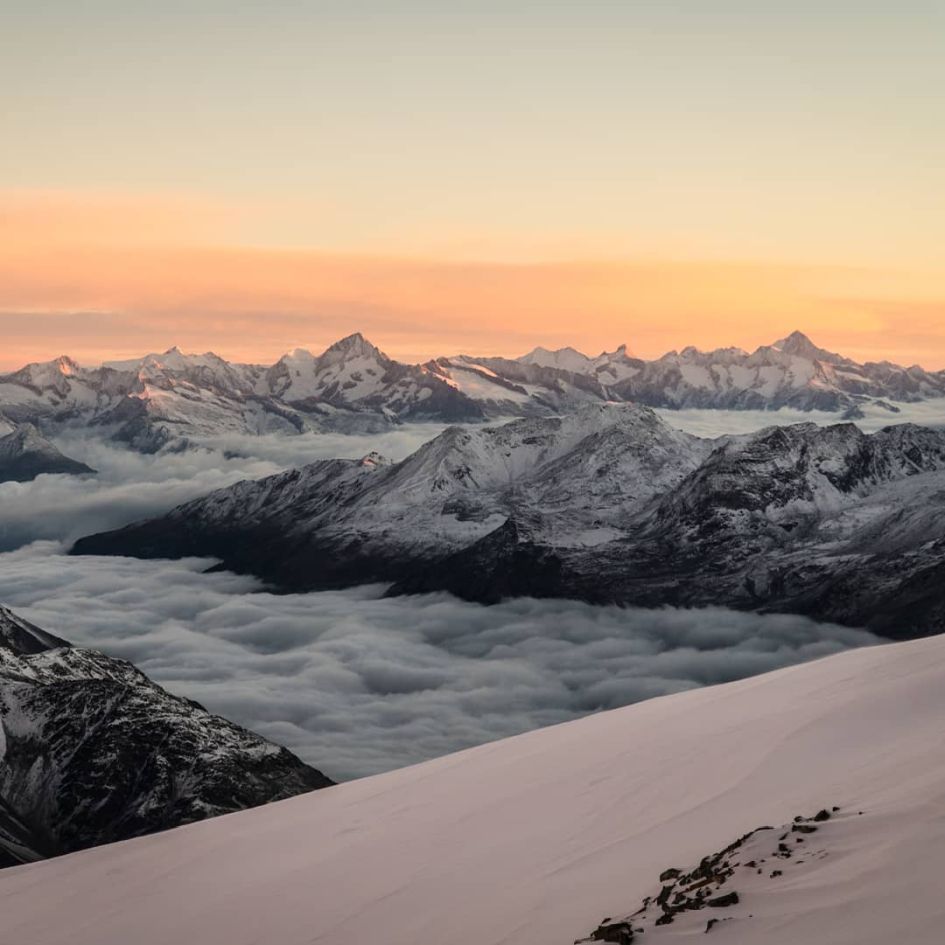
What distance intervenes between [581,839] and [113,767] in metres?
145

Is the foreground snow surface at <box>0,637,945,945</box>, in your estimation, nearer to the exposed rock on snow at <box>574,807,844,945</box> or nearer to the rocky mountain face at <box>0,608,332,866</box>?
the exposed rock on snow at <box>574,807,844,945</box>

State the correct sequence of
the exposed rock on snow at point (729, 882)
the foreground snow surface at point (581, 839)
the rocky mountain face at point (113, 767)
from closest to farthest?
the exposed rock on snow at point (729, 882)
the foreground snow surface at point (581, 839)
the rocky mountain face at point (113, 767)

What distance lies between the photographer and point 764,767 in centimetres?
4094

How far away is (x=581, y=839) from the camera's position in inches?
1507

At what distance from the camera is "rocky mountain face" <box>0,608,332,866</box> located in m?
163

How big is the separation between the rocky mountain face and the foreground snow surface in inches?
4150

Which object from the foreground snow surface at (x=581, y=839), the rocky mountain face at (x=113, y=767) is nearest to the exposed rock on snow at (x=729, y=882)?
the foreground snow surface at (x=581, y=839)

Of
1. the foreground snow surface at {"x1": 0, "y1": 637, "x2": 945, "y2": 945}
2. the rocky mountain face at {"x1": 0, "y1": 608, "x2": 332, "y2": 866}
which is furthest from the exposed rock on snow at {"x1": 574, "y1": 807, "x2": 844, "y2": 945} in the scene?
the rocky mountain face at {"x1": 0, "y1": 608, "x2": 332, "y2": 866}

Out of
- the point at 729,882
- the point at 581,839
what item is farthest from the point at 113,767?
the point at 729,882

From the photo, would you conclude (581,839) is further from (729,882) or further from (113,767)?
(113,767)

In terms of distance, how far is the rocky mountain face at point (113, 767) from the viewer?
163m

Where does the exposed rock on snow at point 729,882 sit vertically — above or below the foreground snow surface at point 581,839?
above

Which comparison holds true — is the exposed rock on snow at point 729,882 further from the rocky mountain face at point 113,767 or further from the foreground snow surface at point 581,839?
the rocky mountain face at point 113,767

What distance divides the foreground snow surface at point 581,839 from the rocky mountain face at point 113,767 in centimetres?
10541
